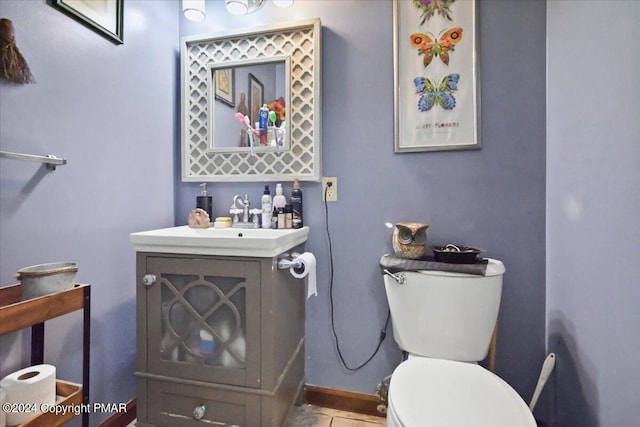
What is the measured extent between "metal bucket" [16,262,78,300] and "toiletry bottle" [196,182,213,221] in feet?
2.27

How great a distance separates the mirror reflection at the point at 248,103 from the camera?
1485 mm

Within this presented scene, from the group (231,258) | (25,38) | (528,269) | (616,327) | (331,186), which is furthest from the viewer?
(331,186)

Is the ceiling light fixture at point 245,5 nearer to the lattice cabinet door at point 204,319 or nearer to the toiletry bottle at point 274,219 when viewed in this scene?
the toiletry bottle at point 274,219

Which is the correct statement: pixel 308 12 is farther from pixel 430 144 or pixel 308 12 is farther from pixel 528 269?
pixel 528 269

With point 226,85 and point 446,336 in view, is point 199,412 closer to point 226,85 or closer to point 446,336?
point 446,336

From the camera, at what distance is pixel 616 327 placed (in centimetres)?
81

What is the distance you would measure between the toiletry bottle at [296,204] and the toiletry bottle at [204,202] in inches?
18.0

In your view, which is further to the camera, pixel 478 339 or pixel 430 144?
pixel 430 144

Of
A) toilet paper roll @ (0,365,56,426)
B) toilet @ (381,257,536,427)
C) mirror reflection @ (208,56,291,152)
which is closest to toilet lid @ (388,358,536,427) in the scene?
toilet @ (381,257,536,427)

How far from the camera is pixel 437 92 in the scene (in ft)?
4.40

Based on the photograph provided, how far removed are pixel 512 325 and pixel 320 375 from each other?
0.91m

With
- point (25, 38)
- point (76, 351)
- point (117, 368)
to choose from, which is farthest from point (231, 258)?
point (25, 38)

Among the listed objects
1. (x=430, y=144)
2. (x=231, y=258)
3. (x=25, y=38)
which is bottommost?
(x=231, y=258)

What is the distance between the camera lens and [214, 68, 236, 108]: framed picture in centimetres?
155
